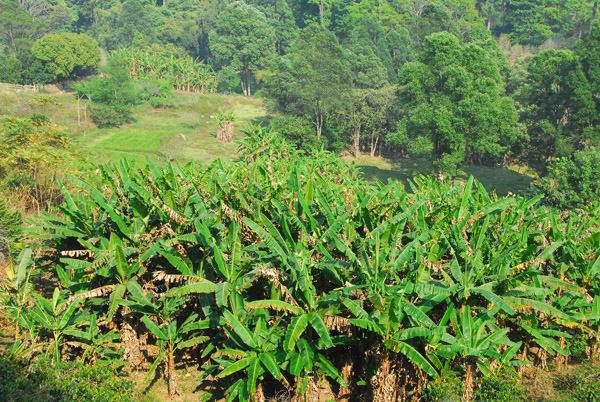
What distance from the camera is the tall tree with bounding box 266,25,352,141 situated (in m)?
40.9

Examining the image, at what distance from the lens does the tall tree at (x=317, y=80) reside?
40.9 m

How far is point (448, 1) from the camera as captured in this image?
73.6m

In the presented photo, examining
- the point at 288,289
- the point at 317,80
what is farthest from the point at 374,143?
the point at 288,289

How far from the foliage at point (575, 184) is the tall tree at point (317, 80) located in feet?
68.5

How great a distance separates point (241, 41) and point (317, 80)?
96.5ft

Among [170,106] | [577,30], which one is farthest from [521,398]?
[577,30]

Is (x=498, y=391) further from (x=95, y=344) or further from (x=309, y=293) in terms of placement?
(x=95, y=344)

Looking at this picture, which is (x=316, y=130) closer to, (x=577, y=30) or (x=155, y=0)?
(x=577, y=30)

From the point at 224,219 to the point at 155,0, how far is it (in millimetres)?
98551

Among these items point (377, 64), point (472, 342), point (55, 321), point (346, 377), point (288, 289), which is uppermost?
point (377, 64)

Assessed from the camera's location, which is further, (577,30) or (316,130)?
(577,30)

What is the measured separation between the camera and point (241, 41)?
66438 mm

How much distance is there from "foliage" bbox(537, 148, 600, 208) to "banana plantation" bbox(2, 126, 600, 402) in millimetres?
12006

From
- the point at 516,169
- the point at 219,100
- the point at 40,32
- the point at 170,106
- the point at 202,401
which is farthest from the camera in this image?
the point at 40,32
